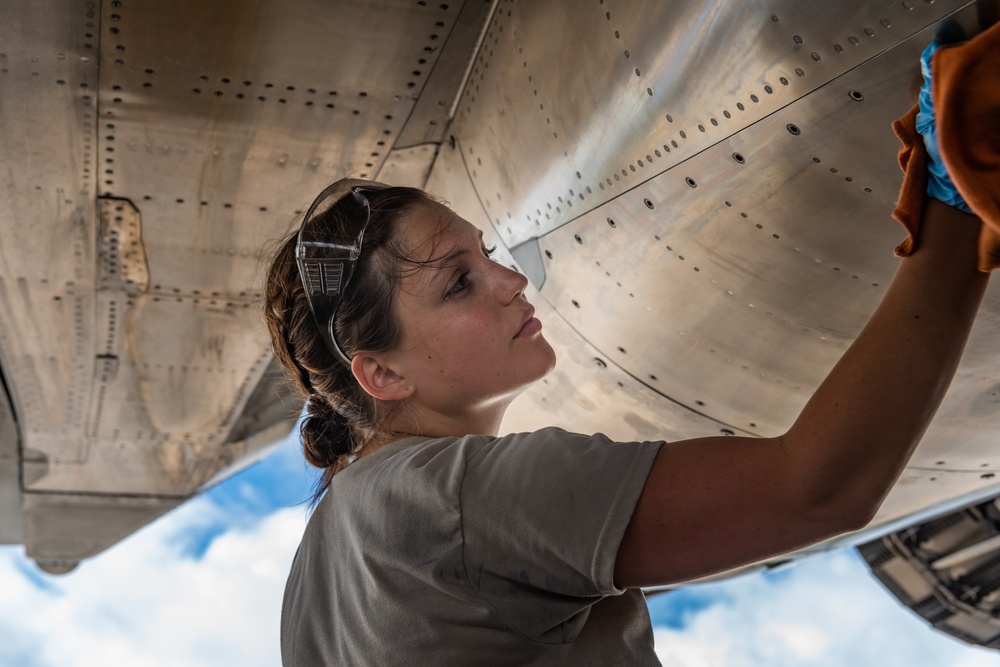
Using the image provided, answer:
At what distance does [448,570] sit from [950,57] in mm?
927

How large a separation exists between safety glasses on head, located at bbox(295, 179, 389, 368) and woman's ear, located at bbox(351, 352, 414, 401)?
0.07 metres

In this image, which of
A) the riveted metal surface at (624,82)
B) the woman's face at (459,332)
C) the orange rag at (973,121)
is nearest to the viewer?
the orange rag at (973,121)

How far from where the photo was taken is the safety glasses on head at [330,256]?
1.77 metres

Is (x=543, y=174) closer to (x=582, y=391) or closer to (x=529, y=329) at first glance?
(x=582, y=391)

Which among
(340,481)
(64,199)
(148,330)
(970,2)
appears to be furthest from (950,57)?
(148,330)

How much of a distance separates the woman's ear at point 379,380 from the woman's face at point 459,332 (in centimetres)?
2

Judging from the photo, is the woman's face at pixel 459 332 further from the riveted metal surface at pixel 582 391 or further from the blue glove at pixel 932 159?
the riveted metal surface at pixel 582 391

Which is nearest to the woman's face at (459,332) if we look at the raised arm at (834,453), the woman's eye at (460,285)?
the woman's eye at (460,285)

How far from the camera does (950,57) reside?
48.2 inches

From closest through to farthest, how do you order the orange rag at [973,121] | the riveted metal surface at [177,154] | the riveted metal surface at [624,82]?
1. the orange rag at [973,121]
2. the riveted metal surface at [624,82]
3. the riveted metal surface at [177,154]

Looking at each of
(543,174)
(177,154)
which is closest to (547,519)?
(543,174)

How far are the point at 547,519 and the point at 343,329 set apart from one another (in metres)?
0.61

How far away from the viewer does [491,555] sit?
4.64 feet

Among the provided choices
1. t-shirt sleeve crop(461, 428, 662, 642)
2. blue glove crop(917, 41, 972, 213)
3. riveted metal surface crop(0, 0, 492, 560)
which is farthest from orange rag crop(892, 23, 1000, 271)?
riveted metal surface crop(0, 0, 492, 560)
